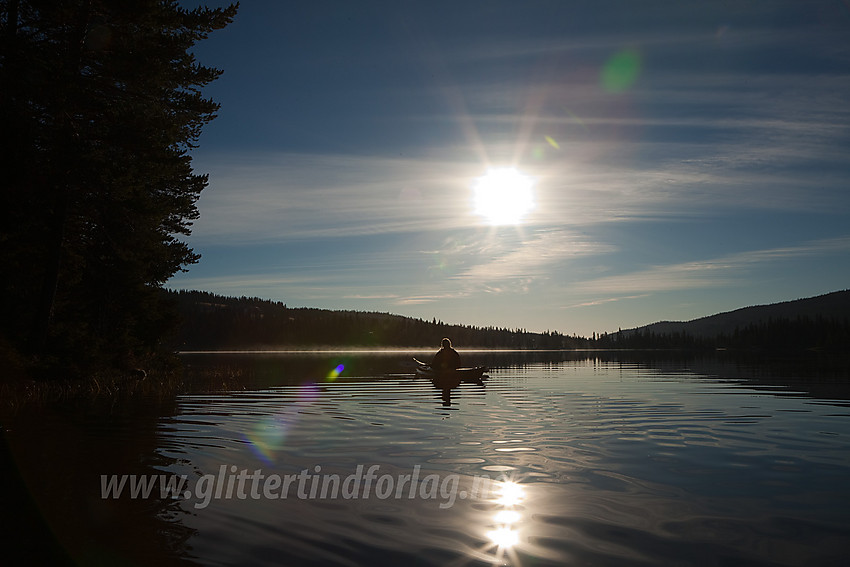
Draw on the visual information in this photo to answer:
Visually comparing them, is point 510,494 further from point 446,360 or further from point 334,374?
point 334,374

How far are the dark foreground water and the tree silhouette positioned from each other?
7.41 metres

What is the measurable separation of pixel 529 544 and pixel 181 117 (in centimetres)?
2705

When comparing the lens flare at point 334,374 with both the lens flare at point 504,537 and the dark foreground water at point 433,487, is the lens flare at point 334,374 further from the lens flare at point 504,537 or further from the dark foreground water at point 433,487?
the lens flare at point 504,537

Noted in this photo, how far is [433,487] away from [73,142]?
813 inches

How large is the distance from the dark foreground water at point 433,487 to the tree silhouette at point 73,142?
7.41 meters

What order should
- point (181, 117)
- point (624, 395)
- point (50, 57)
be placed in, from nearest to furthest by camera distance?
point (50, 57), point (624, 395), point (181, 117)

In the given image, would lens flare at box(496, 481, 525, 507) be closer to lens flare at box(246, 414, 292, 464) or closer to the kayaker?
lens flare at box(246, 414, 292, 464)

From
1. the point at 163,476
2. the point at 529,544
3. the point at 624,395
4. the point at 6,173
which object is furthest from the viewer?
the point at 624,395

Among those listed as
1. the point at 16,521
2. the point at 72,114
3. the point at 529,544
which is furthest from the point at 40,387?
the point at 529,544

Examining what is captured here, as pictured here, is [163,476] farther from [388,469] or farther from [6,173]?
[6,173]

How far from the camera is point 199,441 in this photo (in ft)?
44.7

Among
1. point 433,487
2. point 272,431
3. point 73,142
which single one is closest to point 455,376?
point 272,431

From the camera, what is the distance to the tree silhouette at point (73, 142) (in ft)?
71.8

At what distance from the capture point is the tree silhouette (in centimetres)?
2188
